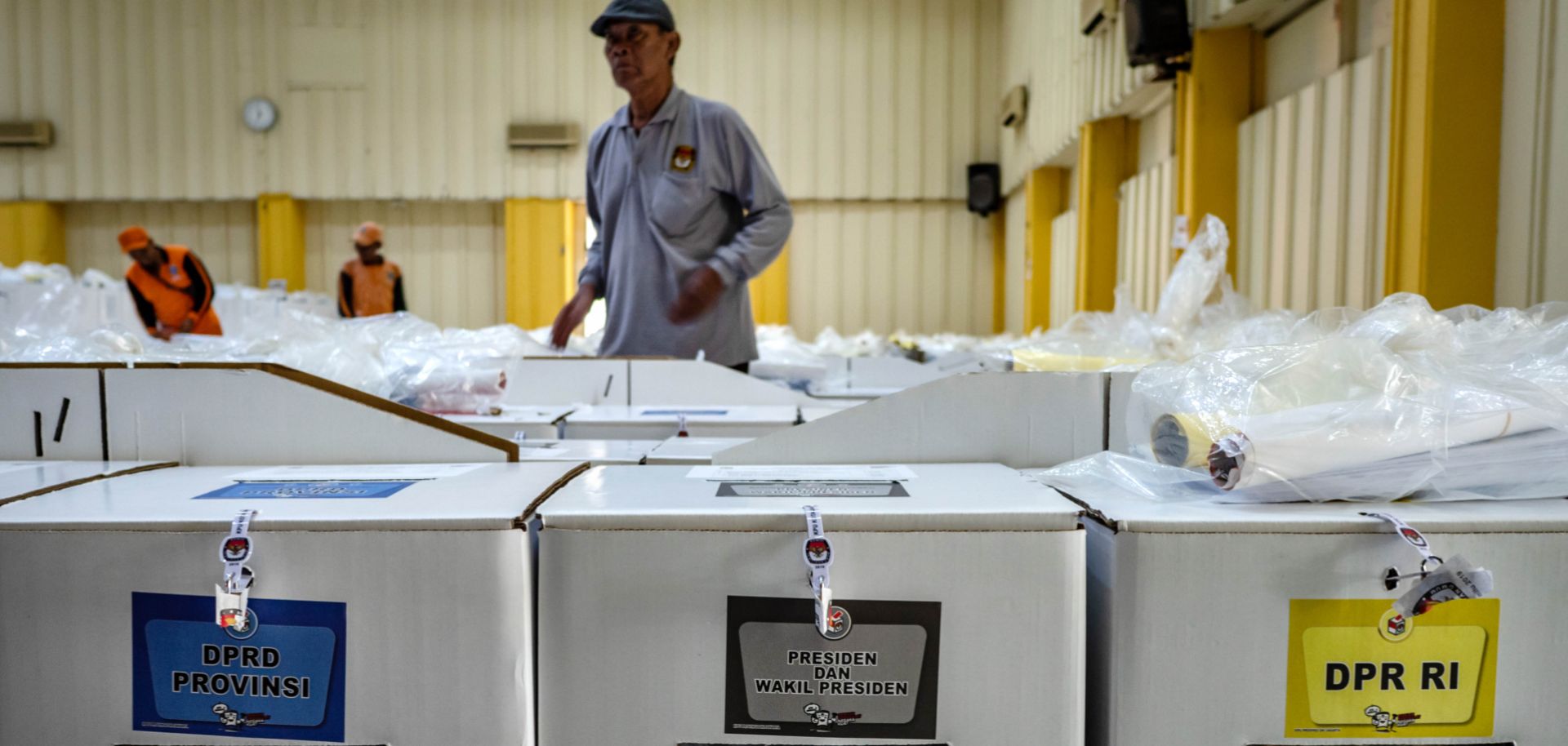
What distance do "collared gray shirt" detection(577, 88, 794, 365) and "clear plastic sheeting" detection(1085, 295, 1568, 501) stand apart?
1296mm

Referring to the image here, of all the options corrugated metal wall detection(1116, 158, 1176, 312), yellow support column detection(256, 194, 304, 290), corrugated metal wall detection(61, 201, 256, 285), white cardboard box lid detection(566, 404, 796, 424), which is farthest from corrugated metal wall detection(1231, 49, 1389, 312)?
corrugated metal wall detection(61, 201, 256, 285)

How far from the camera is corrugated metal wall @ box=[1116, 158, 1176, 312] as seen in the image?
386 centimetres

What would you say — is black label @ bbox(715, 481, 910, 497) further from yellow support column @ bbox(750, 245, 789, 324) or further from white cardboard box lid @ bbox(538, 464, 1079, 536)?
yellow support column @ bbox(750, 245, 789, 324)

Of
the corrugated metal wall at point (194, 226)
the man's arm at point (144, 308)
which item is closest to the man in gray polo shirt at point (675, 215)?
the man's arm at point (144, 308)

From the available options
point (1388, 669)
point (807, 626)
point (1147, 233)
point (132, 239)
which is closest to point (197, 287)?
point (132, 239)

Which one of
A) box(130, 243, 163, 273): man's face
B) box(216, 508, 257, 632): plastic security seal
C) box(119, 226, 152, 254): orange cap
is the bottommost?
box(216, 508, 257, 632): plastic security seal

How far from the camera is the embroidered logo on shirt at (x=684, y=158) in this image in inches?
75.3

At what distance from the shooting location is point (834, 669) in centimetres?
53

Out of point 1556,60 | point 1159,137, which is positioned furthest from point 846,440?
point 1159,137

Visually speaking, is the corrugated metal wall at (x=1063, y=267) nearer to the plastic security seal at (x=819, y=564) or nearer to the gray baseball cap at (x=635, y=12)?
the gray baseball cap at (x=635, y=12)

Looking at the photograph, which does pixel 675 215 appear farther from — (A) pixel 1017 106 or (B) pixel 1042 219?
(A) pixel 1017 106

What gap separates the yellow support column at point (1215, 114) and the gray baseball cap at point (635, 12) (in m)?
2.23

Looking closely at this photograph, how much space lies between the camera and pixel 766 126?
6852 millimetres

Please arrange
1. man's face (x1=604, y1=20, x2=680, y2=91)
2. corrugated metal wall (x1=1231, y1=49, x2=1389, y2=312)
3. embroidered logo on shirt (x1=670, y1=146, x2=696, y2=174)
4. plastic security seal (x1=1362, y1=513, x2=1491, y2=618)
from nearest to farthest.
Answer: plastic security seal (x1=1362, y1=513, x2=1491, y2=618), man's face (x1=604, y1=20, x2=680, y2=91), embroidered logo on shirt (x1=670, y1=146, x2=696, y2=174), corrugated metal wall (x1=1231, y1=49, x2=1389, y2=312)
